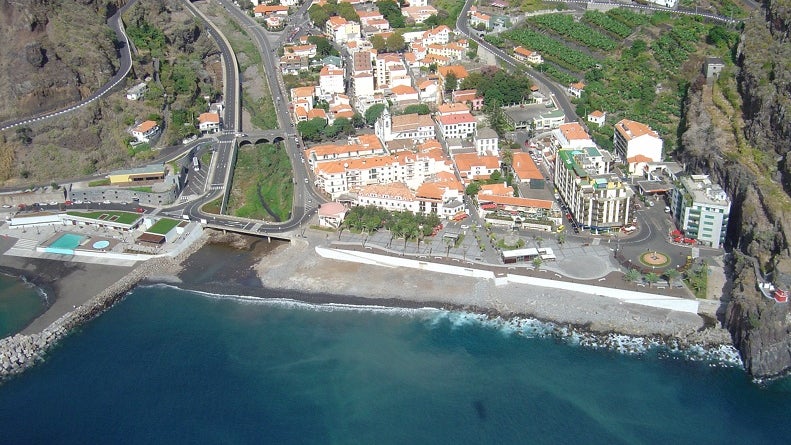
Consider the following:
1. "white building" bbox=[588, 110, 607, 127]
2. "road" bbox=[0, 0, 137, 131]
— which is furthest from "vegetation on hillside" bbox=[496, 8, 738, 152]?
"road" bbox=[0, 0, 137, 131]

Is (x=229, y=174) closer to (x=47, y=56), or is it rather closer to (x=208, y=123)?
(x=208, y=123)

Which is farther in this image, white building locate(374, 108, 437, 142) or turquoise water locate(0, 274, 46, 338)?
white building locate(374, 108, 437, 142)

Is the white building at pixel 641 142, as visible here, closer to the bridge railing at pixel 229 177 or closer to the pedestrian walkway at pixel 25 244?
the bridge railing at pixel 229 177

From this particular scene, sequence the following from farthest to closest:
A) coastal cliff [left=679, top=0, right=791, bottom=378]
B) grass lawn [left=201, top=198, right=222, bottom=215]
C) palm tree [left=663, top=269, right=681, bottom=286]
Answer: grass lawn [left=201, top=198, right=222, bottom=215] → palm tree [left=663, top=269, right=681, bottom=286] → coastal cliff [left=679, top=0, right=791, bottom=378]

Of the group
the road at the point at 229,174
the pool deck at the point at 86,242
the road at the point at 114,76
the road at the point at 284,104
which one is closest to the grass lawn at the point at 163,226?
the road at the point at 229,174

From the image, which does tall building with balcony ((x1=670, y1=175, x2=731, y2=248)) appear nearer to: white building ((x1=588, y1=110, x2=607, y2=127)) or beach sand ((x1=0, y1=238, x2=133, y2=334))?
white building ((x1=588, y1=110, x2=607, y2=127))

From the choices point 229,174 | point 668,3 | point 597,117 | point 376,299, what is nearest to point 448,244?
point 376,299
